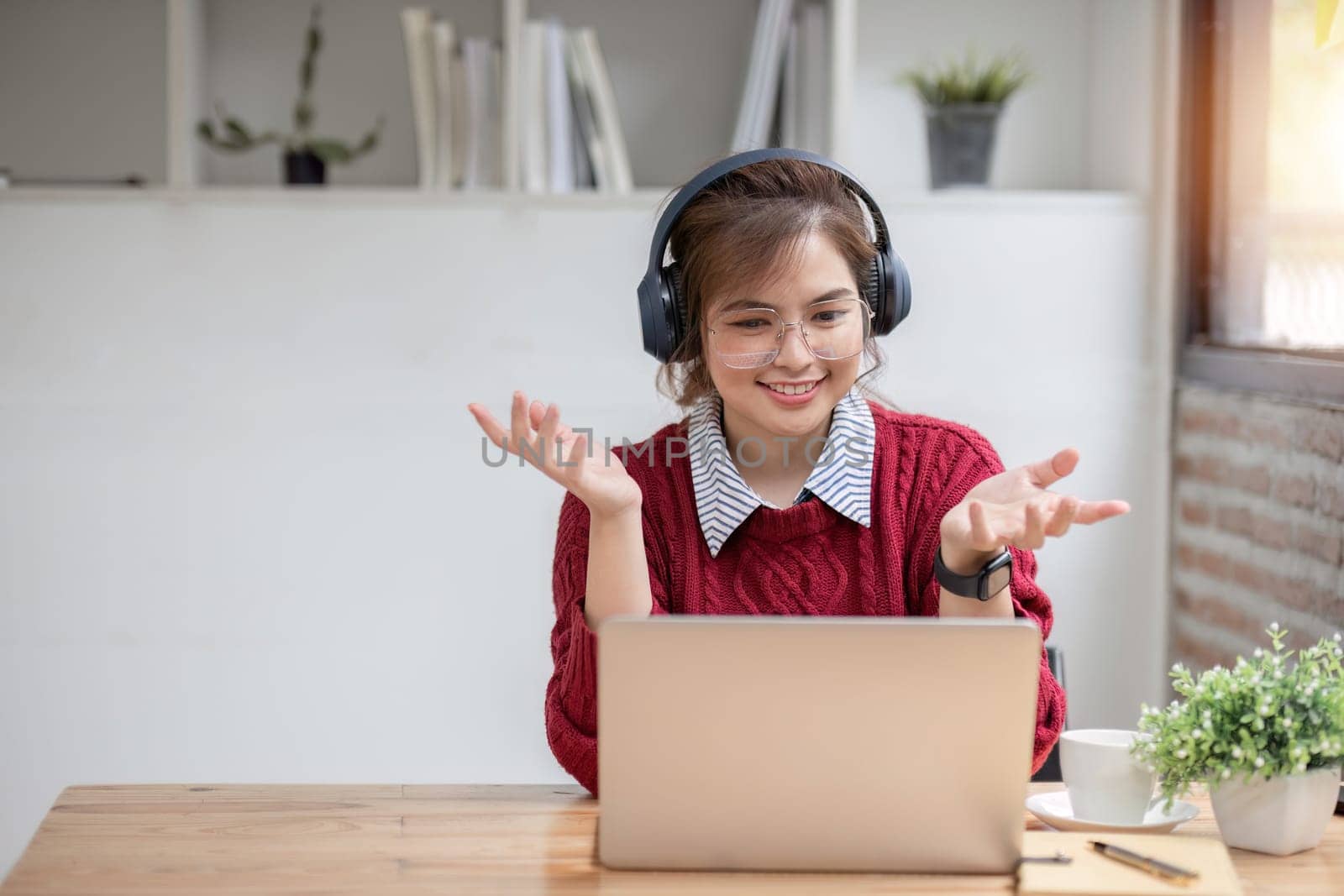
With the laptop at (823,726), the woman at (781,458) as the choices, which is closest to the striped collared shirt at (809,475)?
the woman at (781,458)

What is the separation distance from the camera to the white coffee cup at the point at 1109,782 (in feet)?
4.12

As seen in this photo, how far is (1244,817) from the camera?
1205 millimetres

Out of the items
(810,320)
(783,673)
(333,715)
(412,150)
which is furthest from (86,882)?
(412,150)

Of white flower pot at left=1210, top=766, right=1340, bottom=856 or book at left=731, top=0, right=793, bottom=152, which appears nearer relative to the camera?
white flower pot at left=1210, top=766, right=1340, bottom=856

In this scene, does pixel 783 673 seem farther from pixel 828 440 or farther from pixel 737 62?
pixel 737 62

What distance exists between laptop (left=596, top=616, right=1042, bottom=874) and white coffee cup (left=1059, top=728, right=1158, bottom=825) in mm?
220

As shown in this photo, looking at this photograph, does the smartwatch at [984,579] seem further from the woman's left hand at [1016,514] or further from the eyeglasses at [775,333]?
the eyeglasses at [775,333]

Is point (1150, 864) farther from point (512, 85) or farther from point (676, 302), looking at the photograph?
point (512, 85)

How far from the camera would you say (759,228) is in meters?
1.62

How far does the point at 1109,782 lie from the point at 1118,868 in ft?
0.55

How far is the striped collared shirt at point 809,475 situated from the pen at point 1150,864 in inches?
23.5

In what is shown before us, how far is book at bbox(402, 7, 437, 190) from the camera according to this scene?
2508 millimetres

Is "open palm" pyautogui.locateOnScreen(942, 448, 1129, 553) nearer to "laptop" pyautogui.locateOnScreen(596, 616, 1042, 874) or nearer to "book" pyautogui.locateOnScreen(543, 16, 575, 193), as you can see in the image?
"laptop" pyautogui.locateOnScreen(596, 616, 1042, 874)

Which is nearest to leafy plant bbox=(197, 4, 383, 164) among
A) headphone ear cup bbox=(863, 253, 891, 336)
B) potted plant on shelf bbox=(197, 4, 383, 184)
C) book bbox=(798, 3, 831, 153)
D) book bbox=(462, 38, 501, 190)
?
potted plant on shelf bbox=(197, 4, 383, 184)
